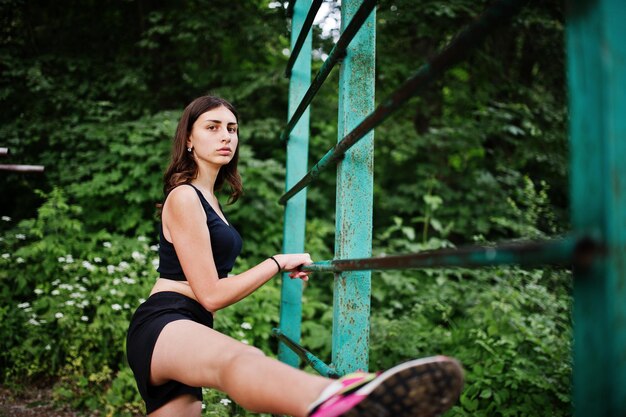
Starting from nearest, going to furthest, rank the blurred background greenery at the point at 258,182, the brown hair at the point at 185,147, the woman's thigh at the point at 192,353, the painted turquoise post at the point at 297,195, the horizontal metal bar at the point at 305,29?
the woman's thigh at the point at 192,353, the horizontal metal bar at the point at 305,29, the brown hair at the point at 185,147, the painted turquoise post at the point at 297,195, the blurred background greenery at the point at 258,182

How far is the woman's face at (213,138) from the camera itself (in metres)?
2.29

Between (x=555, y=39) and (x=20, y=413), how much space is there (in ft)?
23.1

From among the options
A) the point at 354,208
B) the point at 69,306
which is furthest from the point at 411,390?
the point at 69,306

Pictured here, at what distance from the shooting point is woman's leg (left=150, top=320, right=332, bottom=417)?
1.03 metres

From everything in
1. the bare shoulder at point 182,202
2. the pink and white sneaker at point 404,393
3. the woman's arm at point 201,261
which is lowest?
the pink and white sneaker at point 404,393

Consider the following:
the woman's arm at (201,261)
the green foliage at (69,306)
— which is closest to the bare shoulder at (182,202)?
the woman's arm at (201,261)

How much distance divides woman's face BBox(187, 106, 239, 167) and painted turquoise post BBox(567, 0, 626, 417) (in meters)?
1.89

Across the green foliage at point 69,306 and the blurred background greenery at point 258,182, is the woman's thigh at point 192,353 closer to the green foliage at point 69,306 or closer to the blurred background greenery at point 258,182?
the blurred background greenery at point 258,182

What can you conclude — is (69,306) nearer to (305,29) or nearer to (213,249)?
(213,249)

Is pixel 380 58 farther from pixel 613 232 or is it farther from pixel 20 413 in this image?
pixel 613 232

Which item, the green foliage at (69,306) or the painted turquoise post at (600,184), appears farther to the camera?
the green foliage at (69,306)

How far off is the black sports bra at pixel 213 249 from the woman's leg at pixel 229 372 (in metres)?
0.34

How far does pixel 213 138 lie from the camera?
7.63ft

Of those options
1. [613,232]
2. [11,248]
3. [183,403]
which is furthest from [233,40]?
[613,232]
